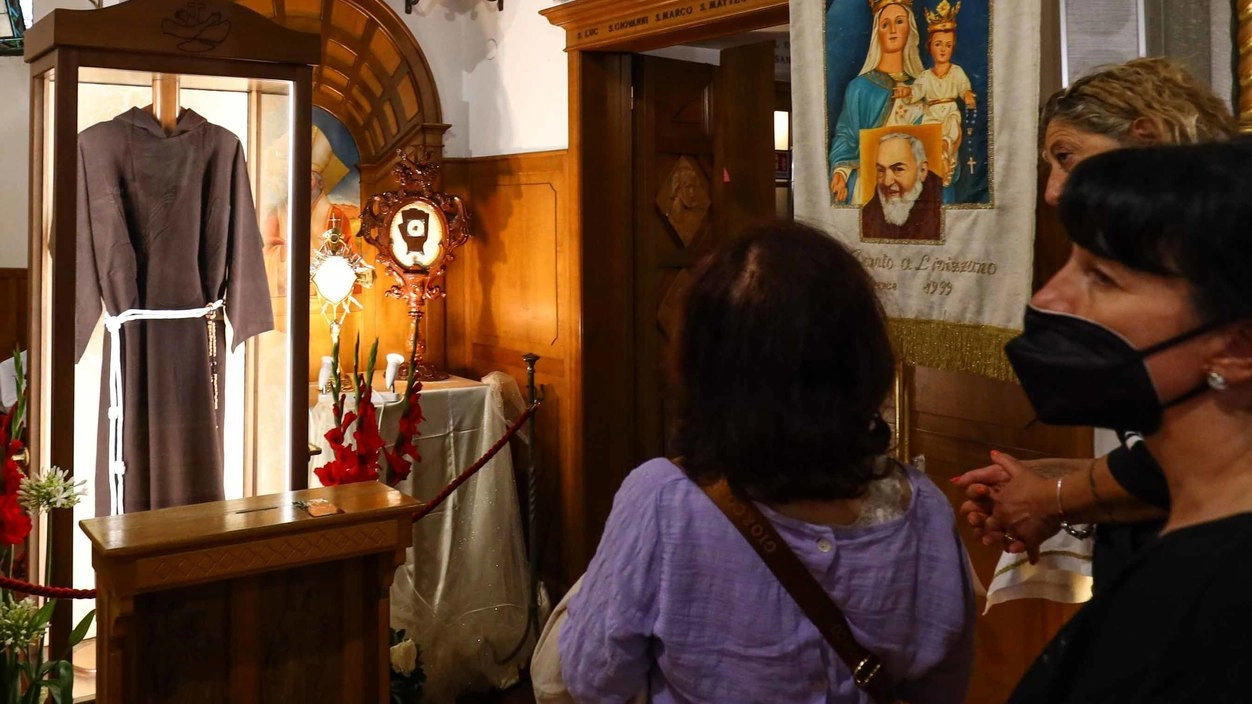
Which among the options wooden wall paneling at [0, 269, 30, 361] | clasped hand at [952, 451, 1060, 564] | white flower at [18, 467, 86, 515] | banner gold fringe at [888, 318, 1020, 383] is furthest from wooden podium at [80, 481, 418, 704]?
wooden wall paneling at [0, 269, 30, 361]

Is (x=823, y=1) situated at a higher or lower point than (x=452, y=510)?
higher

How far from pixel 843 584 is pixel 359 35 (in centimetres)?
450

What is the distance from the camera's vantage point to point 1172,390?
1.20 meters

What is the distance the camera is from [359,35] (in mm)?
5316

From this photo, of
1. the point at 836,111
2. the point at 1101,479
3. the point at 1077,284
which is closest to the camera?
the point at 1077,284

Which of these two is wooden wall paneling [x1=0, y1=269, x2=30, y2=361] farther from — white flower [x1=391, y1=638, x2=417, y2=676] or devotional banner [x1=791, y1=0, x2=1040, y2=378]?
devotional banner [x1=791, y1=0, x2=1040, y2=378]

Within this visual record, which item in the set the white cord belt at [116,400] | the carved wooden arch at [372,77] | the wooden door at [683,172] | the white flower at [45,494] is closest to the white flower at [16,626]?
the white flower at [45,494]

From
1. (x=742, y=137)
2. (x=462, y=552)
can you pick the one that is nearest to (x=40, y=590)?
(x=462, y=552)

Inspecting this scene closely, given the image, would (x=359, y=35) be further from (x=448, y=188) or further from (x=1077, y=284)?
(x=1077, y=284)

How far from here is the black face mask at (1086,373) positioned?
4.00ft

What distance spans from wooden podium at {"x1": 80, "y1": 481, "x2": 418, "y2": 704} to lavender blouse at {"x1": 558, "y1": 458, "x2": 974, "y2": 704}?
1.47 metres

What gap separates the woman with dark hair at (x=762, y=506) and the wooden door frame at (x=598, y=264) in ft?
10.9

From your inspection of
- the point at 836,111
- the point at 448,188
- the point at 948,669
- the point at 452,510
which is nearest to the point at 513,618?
the point at 452,510

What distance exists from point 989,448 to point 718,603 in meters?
2.04
